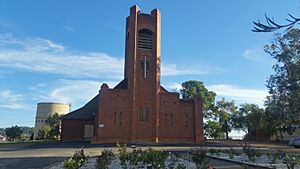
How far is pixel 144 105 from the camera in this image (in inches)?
1348

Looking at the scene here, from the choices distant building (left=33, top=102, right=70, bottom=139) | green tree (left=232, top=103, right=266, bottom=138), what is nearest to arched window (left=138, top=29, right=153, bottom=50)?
green tree (left=232, top=103, right=266, bottom=138)

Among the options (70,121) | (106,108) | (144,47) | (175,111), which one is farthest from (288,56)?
(70,121)

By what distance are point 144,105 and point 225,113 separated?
20717mm

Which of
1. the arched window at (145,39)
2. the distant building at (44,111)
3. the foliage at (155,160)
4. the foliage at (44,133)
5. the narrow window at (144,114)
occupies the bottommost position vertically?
the foliage at (155,160)

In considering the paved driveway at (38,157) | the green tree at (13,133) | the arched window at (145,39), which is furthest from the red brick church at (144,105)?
the green tree at (13,133)

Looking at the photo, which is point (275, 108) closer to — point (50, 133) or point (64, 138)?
point (64, 138)

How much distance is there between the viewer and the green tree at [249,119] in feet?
151

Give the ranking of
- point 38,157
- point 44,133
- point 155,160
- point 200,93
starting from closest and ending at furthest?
point 155,160, point 38,157, point 200,93, point 44,133

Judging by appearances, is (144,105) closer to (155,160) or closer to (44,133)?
(155,160)

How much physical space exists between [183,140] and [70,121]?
1578cm

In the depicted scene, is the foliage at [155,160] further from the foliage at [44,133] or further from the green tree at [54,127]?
the foliage at [44,133]

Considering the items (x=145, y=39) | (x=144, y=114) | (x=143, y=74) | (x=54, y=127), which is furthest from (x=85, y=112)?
(x=54, y=127)

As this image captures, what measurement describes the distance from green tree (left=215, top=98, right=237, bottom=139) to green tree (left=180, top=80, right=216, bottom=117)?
1.25m

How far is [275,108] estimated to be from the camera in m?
33.0
